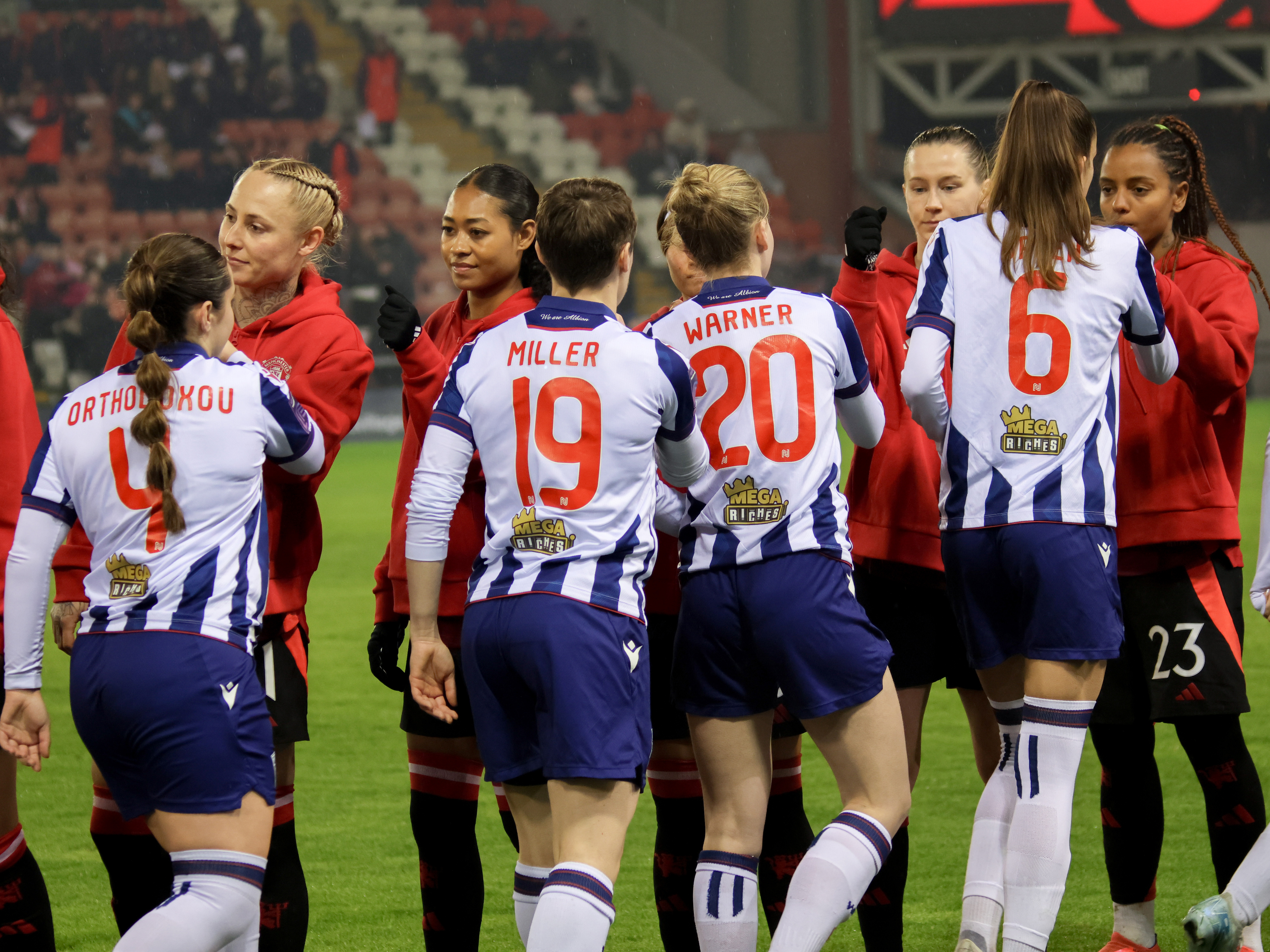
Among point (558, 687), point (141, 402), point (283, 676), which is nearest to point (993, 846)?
point (558, 687)

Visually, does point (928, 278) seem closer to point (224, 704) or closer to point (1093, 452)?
point (1093, 452)

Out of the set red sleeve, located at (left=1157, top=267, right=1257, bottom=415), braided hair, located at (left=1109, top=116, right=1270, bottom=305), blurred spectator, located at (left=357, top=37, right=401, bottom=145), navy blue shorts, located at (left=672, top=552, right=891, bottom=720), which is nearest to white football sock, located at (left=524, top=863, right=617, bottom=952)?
navy blue shorts, located at (left=672, top=552, right=891, bottom=720)

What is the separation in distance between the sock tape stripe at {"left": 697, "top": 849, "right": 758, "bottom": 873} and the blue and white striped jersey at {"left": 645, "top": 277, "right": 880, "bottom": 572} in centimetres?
52

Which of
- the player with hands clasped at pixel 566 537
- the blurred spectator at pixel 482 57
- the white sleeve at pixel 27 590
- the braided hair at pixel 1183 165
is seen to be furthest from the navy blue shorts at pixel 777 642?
the blurred spectator at pixel 482 57

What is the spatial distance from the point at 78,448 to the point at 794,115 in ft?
56.1

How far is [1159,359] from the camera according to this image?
2832 millimetres

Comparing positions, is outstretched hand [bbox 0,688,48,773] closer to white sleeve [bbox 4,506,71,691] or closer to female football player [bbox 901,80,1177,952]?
white sleeve [bbox 4,506,71,691]

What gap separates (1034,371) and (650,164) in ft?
53.5

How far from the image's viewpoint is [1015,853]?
2676 millimetres

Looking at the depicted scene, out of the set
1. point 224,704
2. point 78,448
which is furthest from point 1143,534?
point 78,448

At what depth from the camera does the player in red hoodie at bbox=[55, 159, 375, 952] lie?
275 centimetres

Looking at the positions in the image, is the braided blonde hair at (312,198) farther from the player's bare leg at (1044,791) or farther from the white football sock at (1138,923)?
the white football sock at (1138,923)

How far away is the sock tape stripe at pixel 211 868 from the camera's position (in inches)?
90.0

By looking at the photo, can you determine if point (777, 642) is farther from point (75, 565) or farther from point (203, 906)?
point (75, 565)
